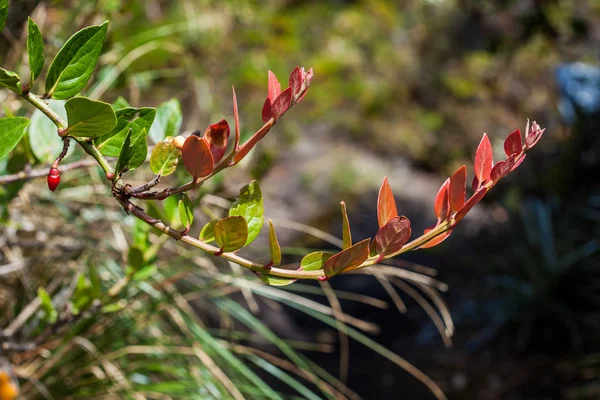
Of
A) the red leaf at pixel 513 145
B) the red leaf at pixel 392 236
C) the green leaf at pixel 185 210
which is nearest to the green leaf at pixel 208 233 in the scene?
the green leaf at pixel 185 210

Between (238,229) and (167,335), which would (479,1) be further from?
(238,229)

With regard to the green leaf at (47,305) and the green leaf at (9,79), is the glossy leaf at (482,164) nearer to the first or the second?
the green leaf at (9,79)

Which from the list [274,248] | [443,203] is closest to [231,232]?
[274,248]

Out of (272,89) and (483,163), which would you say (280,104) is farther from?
(483,163)

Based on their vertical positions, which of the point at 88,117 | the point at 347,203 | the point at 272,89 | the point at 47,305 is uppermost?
the point at 347,203

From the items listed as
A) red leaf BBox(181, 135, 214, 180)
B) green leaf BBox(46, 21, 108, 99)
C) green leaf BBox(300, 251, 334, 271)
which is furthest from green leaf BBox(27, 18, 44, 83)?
green leaf BBox(300, 251, 334, 271)

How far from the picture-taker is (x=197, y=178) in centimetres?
47

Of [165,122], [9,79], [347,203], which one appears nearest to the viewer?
[9,79]

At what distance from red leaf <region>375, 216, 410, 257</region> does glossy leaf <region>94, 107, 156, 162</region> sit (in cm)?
21

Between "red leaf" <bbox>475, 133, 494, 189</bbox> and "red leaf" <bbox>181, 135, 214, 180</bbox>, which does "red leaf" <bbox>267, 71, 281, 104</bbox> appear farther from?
"red leaf" <bbox>475, 133, 494, 189</bbox>

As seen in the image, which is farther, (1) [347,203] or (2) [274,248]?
(1) [347,203]

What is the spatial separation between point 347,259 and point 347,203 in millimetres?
3492

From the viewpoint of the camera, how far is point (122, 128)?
0.53 metres

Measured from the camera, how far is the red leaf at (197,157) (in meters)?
0.45
